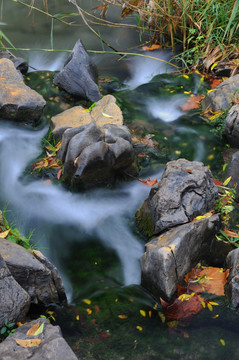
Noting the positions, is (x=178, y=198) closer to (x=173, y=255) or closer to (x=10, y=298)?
(x=173, y=255)

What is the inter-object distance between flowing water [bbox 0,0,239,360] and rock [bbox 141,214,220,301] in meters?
0.19

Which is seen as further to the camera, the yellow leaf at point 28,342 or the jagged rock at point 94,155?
the jagged rock at point 94,155

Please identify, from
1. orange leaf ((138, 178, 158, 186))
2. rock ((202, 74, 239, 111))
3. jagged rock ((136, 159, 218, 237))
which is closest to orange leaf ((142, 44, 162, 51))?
rock ((202, 74, 239, 111))

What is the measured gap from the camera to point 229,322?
3199 mm

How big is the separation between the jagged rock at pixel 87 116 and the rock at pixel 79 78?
39cm

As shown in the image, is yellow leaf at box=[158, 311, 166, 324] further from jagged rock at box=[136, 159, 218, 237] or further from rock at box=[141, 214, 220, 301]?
jagged rock at box=[136, 159, 218, 237]

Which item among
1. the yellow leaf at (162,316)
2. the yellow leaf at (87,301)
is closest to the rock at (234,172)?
the yellow leaf at (162,316)

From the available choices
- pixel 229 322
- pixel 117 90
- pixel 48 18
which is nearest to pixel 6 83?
pixel 117 90

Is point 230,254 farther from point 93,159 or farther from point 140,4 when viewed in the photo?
point 140,4

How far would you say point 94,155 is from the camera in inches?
167

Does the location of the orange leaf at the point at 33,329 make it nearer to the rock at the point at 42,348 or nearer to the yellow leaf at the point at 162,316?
the rock at the point at 42,348

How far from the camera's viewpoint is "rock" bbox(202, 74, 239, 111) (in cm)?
539

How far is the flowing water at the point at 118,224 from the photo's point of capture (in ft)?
10.0

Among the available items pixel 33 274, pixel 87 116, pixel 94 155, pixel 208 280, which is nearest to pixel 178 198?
pixel 208 280
